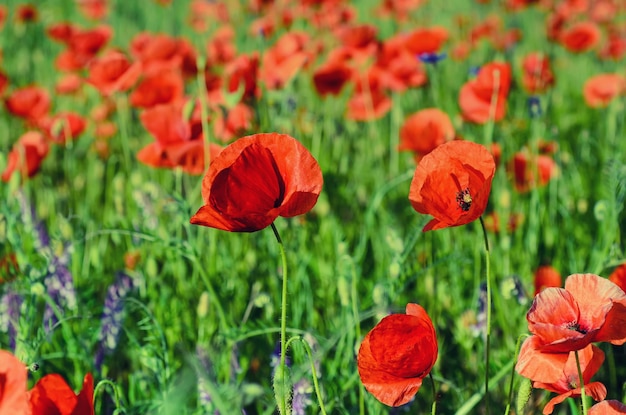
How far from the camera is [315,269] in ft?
5.39

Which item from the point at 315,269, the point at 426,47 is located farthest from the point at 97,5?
the point at 315,269

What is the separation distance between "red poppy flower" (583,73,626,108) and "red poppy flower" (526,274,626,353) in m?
1.83

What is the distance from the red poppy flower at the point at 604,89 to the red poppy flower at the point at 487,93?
2.50ft

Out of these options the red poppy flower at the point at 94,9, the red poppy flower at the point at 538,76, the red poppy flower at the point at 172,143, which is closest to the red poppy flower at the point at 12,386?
the red poppy flower at the point at 172,143

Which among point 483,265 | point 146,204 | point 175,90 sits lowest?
point 483,265

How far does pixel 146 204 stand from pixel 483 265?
76 cm

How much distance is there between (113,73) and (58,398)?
4.14 feet

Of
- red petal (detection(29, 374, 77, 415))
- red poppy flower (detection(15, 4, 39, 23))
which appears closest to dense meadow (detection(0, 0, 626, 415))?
red petal (detection(29, 374, 77, 415))

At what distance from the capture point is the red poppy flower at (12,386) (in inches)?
27.6

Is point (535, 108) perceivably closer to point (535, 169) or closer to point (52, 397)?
point (535, 169)

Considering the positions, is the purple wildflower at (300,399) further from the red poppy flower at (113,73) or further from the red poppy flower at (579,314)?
the red poppy flower at (113,73)

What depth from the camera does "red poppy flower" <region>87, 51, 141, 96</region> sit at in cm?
185

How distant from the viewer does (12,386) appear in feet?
2.32

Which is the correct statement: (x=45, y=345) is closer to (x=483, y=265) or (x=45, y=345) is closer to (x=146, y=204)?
(x=146, y=204)
